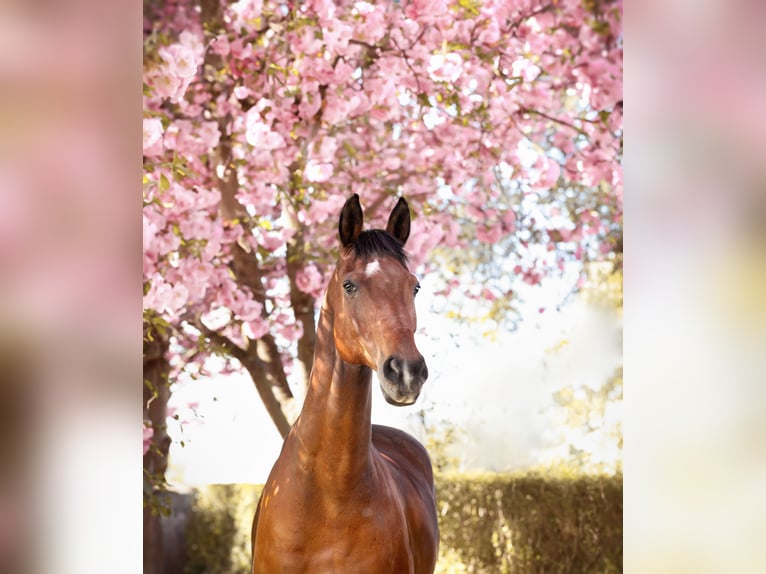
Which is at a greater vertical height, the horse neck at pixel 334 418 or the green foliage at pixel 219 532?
the horse neck at pixel 334 418

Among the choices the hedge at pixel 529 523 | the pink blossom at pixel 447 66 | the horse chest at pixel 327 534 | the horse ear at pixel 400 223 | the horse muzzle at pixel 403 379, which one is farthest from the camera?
the hedge at pixel 529 523

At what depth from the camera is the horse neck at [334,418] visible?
1.69 metres

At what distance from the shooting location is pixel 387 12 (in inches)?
141

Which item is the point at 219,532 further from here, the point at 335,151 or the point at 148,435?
the point at 335,151

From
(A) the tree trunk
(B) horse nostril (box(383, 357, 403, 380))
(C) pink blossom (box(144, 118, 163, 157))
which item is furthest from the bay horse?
(A) the tree trunk

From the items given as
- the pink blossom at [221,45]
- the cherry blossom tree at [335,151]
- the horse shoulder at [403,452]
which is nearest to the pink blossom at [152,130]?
the cherry blossom tree at [335,151]

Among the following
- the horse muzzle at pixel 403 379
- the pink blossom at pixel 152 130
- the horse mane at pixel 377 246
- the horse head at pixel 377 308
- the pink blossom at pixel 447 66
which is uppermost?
the pink blossom at pixel 447 66

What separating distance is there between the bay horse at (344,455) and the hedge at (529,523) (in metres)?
2.50

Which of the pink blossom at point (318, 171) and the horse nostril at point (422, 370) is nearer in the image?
the horse nostril at point (422, 370)

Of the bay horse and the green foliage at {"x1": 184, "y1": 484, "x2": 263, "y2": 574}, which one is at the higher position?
the bay horse

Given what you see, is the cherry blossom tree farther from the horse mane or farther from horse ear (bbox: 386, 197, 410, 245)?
the horse mane

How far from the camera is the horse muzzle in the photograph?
4.69 feet
